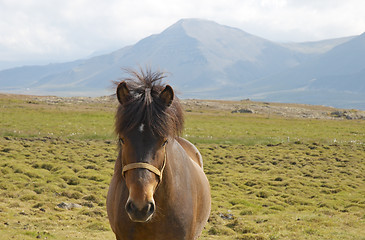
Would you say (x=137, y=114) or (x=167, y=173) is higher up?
(x=137, y=114)

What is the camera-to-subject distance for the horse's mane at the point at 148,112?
14.6 feet

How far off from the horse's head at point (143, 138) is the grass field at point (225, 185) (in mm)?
6496

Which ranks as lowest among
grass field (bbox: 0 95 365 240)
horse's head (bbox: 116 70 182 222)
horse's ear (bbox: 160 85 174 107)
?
grass field (bbox: 0 95 365 240)

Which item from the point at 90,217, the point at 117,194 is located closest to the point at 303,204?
the point at 90,217

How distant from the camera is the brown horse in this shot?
166 inches

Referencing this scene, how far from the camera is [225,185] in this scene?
19047 millimetres

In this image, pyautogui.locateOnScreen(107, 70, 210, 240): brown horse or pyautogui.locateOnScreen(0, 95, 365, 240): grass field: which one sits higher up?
pyautogui.locateOnScreen(107, 70, 210, 240): brown horse

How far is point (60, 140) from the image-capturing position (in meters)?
29.4

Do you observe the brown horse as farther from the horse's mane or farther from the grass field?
the grass field

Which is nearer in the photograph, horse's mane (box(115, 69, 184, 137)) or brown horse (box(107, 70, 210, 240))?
brown horse (box(107, 70, 210, 240))

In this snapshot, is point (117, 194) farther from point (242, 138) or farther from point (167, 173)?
point (242, 138)

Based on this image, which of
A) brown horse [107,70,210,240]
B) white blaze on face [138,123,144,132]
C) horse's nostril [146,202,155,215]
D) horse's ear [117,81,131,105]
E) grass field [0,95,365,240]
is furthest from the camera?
grass field [0,95,365,240]

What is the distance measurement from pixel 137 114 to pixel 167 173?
91 cm

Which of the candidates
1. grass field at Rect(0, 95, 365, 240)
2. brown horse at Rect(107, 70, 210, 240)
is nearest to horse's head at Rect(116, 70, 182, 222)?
brown horse at Rect(107, 70, 210, 240)
